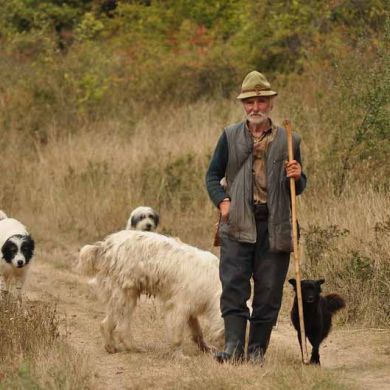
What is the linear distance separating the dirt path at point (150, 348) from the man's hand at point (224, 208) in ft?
4.28

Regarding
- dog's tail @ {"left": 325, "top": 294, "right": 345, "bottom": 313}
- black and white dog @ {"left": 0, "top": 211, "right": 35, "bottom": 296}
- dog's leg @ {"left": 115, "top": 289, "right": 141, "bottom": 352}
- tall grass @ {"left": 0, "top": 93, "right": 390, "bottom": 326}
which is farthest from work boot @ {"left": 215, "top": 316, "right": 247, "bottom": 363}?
black and white dog @ {"left": 0, "top": 211, "right": 35, "bottom": 296}

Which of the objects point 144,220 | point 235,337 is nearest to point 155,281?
point 235,337

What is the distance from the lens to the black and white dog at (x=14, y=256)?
1184 centimetres

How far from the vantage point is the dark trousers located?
835 cm

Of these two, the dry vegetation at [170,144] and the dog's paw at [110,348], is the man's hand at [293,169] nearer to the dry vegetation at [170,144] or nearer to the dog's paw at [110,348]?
the dry vegetation at [170,144]

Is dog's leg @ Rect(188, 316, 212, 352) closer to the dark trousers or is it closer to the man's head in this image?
the dark trousers

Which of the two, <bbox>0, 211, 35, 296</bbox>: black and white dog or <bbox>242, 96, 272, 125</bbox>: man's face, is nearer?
<bbox>242, 96, 272, 125</bbox>: man's face

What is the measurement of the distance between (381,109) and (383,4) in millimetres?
7037

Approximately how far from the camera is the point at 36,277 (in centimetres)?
1388

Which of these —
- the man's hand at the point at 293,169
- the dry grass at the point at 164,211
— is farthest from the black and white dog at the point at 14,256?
the man's hand at the point at 293,169

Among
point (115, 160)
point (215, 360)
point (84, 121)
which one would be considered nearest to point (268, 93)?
point (215, 360)

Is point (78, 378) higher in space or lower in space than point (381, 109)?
lower

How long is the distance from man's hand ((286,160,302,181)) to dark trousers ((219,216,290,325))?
0.46 metres

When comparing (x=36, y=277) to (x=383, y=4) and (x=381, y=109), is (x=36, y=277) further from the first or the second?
(x=383, y=4)
